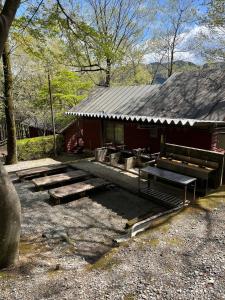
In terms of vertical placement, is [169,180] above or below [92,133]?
below

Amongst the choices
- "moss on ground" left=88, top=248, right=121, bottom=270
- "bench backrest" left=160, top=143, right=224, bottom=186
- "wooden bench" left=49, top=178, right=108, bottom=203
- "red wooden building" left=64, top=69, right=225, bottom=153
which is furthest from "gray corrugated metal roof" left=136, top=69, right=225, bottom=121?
"moss on ground" left=88, top=248, right=121, bottom=270

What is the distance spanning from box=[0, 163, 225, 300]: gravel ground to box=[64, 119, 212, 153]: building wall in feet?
11.2

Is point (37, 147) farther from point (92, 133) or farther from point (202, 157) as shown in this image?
point (202, 157)

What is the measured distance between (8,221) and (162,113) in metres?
8.52

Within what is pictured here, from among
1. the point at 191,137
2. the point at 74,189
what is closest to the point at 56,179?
the point at 74,189

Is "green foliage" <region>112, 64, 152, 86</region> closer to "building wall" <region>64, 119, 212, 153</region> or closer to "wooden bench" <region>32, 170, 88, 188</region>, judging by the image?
"building wall" <region>64, 119, 212, 153</region>

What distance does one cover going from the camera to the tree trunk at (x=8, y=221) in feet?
14.5

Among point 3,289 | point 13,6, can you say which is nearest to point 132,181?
point 3,289

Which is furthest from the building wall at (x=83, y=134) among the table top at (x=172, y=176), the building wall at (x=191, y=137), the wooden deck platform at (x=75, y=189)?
the table top at (x=172, y=176)

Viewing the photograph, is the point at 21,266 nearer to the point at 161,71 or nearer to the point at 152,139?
the point at 152,139

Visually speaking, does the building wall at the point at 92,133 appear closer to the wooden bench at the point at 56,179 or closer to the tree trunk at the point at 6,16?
Answer: the wooden bench at the point at 56,179

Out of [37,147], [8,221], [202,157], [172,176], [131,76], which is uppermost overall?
[131,76]

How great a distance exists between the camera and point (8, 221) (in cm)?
454

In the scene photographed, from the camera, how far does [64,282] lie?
416cm
